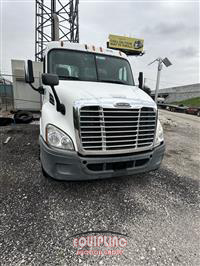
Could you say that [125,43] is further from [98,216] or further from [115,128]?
[98,216]

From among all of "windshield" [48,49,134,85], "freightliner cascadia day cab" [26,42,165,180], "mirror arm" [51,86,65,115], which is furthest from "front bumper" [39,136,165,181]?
"windshield" [48,49,134,85]

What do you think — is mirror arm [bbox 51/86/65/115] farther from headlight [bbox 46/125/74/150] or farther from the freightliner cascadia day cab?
headlight [bbox 46/125/74/150]

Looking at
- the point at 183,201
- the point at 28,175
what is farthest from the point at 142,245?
the point at 28,175

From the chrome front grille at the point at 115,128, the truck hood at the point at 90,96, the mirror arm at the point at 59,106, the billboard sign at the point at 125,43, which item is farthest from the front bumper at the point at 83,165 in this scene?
the billboard sign at the point at 125,43

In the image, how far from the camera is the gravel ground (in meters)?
1.57

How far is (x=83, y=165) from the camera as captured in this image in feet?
6.31

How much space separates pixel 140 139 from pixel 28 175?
2.36 m

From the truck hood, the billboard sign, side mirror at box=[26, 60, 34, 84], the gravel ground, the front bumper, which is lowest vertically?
the gravel ground

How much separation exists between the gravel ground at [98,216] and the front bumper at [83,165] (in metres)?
0.59

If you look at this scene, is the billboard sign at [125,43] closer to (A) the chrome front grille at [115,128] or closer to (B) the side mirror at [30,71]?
(B) the side mirror at [30,71]

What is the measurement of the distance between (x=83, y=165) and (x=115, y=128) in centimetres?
69

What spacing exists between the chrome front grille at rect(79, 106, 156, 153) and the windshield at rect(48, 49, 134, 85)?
1187 millimetres

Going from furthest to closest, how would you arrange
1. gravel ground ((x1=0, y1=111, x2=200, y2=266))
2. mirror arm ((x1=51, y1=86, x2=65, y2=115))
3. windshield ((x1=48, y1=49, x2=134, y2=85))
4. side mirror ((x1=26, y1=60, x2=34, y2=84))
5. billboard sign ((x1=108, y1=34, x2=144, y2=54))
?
1. billboard sign ((x1=108, y1=34, x2=144, y2=54))
2. side mirror ((x1=26, y1=60, x2=34, y2=84))
3. windshield ((x1=48, y1=49, x2=134, y2=85))
4. mirror arm ((x1=51, y1=86, x2=65, y2=115))
5. gravel ground ((x1=0, y1=111, x2=200, y2=266))

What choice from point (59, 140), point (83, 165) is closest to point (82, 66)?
point (59, 140)
